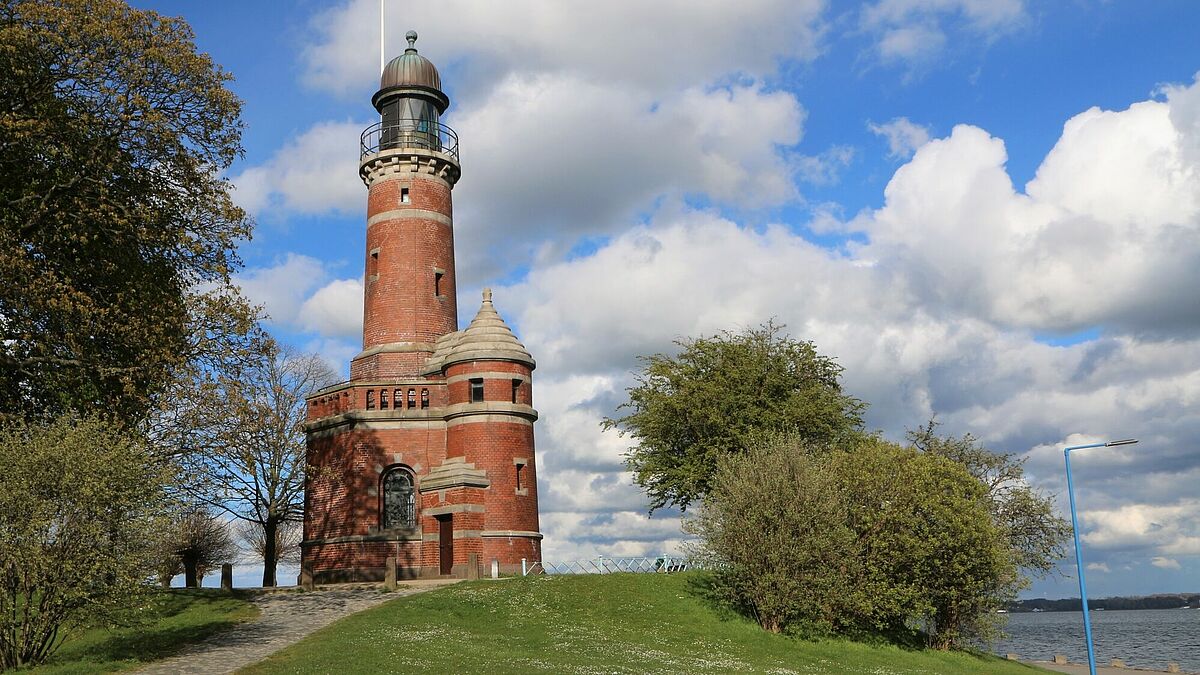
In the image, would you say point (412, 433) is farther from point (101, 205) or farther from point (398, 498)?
point (101, 205)

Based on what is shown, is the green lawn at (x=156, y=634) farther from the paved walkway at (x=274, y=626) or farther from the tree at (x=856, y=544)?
the tree at (x=856, y=544)

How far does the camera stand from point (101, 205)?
25.6 meters

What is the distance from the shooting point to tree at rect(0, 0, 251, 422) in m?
24.7

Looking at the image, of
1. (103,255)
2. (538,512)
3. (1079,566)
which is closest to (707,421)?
(538,512)

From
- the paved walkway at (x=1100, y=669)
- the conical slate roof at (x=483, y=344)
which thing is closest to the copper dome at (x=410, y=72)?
the conical slate roof at (x=483, y=344)

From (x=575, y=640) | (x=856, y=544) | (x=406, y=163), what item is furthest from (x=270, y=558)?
(x=856, y=544)

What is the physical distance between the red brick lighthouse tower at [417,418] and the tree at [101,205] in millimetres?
13232

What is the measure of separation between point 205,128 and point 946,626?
31.9 m

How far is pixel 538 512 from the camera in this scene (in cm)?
4309

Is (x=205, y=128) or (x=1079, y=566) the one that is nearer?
(x=205, y=128)

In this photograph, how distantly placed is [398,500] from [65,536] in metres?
21.8

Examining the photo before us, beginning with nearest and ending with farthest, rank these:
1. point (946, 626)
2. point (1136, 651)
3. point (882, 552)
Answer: point (882, 552)
point (946, 626)
point (1136, 651)

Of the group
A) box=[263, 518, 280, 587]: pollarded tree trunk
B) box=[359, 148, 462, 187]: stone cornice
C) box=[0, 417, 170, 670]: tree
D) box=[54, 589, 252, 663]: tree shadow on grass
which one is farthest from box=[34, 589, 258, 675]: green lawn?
box=[359, 148, 462, 187]: stone cornice

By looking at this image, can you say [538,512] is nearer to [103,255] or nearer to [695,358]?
[695,358]
